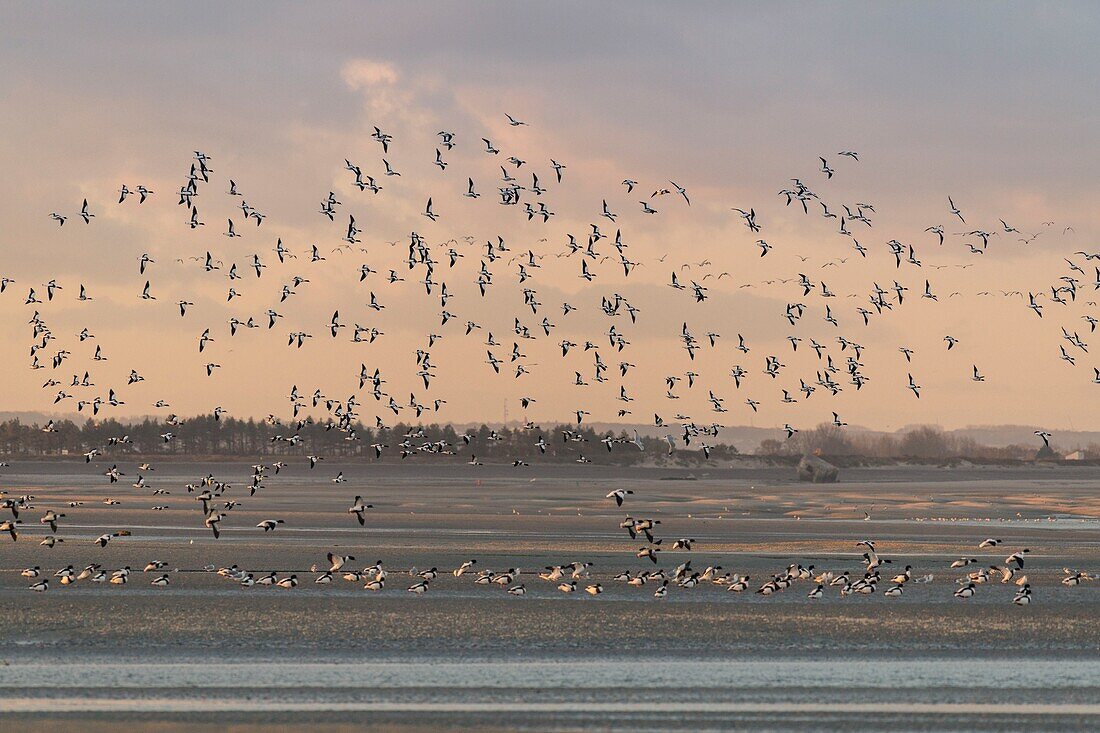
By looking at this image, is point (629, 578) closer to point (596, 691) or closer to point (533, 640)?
point (533, 640)

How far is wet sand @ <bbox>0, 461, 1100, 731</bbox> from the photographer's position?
2028cm

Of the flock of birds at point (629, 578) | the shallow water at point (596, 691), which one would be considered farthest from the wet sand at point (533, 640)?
the flock of birds at point (629, 578)

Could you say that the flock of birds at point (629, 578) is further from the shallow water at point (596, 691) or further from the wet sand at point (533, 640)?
the shallow water at point (596, 691)

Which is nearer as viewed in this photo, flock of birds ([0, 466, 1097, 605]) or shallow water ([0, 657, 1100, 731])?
shallow water ([0, 657, 1100, 731])

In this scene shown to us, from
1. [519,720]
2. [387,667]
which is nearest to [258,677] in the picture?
[387,667]

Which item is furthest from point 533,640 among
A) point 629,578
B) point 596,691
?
point 629,578

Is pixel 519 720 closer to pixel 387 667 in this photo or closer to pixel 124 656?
pixel 387 667

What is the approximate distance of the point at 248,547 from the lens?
143 feet

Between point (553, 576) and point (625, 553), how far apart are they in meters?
8.28

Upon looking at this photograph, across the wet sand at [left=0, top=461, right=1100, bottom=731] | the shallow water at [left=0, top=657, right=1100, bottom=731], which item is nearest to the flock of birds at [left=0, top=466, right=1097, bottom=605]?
the wet sand at [left=0, top=461, right=1100, bottom=731]

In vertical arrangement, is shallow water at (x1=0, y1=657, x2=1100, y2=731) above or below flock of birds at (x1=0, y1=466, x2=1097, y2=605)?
below

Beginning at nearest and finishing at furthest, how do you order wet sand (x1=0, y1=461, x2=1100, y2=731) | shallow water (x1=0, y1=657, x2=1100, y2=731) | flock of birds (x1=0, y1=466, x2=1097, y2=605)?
shallow water (x1=0, y1=657, x2=1100, y2=731), wet sand (x1=0, y1=461, x2=1100, y2=731), flock of birds (x1=0, y1=466, x2=1097, y2=605)

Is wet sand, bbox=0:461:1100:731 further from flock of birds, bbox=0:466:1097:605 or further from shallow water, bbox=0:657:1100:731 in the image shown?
flock of birds, bbox=0:466:1097:605

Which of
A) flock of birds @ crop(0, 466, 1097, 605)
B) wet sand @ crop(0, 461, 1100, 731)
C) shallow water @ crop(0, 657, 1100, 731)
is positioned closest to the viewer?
shallow water @ crop(0, 657, 1100, 731)
